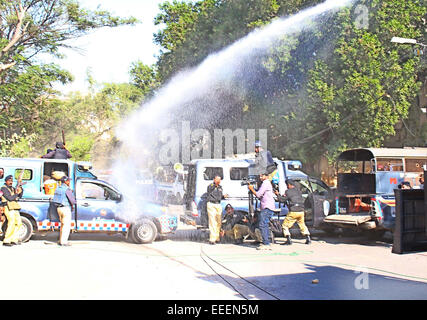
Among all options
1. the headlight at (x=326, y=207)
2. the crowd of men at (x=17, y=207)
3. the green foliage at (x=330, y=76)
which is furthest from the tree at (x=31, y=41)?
the headlight at (x=326, y=207)

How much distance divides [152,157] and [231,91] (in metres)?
6.42

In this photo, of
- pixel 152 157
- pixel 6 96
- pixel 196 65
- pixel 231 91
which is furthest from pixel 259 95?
pixel 6 96

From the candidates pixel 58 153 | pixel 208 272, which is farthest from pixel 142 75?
pixel 208 272

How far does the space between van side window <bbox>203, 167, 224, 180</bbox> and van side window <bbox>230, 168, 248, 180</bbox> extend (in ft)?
0.89

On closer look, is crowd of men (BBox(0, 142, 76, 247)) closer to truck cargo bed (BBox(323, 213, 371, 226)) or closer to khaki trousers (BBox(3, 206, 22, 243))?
khaki trousers (BBox(3, 206, 22, 243))

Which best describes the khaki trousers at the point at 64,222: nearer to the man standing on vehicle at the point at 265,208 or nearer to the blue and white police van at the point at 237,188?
the blue and white police van at the point at 237,188

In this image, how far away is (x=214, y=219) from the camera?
1163cm

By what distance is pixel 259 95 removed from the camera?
78.9 feet

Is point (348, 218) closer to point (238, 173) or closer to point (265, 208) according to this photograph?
point (265, 208)

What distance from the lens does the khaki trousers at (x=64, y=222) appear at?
434 inches

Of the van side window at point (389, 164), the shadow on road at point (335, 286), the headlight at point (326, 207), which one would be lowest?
the shadow on road at point (335, 286)

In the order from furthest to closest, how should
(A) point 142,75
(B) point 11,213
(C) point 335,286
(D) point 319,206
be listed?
(A) point 142,75, (D) point 319,206, (B) point 11,213, (C) point 335,286

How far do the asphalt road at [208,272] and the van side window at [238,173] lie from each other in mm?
1891

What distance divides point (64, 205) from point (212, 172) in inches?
149
